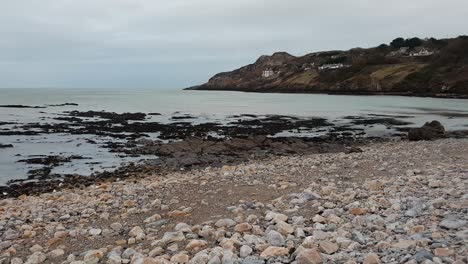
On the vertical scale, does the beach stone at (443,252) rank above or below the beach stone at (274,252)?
above

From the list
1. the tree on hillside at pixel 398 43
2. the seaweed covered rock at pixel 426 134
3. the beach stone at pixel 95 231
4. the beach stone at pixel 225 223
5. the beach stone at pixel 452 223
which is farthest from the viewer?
the tree on hillside at pixel 398 43

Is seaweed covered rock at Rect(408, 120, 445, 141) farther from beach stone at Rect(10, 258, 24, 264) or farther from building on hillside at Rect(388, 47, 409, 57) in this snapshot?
building on hillside at Rect(388, 47, 409, 57)

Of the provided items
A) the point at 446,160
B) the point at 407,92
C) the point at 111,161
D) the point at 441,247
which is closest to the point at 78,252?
the point at 441,247

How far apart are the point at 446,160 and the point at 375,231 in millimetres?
10948

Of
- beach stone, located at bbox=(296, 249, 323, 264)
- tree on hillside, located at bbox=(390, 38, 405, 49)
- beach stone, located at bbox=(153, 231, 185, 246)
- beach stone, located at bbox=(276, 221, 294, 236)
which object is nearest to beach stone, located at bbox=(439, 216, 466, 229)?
beach stone, located at bbox=(296, 249, 323, 264)

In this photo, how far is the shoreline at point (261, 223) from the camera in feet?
20.9

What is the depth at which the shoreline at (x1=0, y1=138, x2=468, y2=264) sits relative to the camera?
20.9ft

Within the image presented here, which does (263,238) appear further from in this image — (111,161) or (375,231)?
(111,161)

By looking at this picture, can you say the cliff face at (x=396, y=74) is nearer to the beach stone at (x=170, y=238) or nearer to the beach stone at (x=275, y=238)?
the beach stone at (x=275, y=238)

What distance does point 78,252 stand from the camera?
794cm

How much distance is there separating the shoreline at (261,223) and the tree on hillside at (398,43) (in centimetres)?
19505

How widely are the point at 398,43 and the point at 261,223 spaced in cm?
20388

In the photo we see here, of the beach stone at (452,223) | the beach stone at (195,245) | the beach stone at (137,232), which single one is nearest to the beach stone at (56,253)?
the beach stone at (137,232)

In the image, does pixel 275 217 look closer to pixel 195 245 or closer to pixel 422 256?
pixel 195 245
